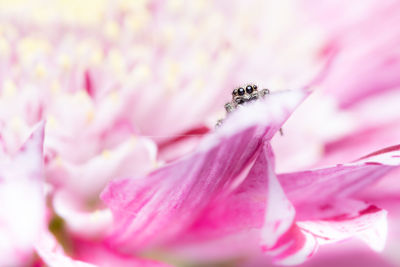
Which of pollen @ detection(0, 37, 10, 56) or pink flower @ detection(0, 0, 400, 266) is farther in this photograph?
pollen @ detection(0, 37, 10, 56)

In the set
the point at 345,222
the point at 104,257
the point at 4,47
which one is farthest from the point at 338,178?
the point at 4,47

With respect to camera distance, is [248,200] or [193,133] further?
[193,133]

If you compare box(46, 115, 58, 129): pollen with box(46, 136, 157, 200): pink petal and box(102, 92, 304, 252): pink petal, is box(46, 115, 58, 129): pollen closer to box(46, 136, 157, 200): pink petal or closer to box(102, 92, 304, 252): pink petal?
box(46, 136, 157, 200): pink petal

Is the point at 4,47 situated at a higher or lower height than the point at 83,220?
higher

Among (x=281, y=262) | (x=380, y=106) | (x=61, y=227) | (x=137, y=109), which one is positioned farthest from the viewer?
(x=380, y=106)

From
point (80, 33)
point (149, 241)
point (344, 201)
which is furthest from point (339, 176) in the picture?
point (80, 33)

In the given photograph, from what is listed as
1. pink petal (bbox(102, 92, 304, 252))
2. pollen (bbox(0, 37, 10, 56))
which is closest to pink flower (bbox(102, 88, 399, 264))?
pink petal (bbox(102, 92, 304, 252))

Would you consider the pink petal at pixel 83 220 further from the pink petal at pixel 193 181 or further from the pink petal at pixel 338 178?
the pink petal at pixel 338 178

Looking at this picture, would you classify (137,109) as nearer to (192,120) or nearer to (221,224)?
(192,120)

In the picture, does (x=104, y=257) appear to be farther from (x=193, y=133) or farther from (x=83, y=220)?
(x=193, y=133)
